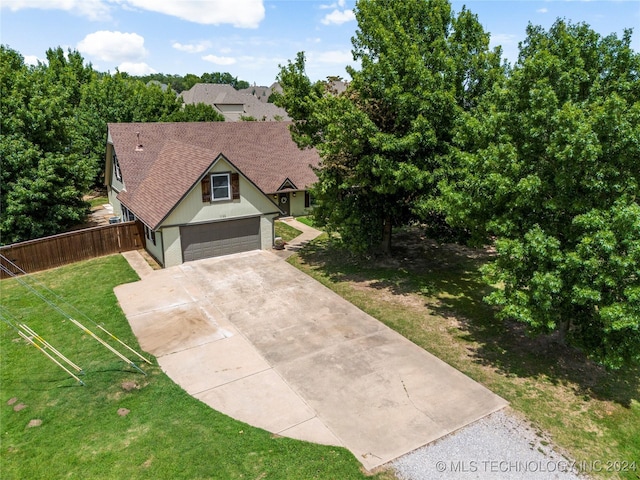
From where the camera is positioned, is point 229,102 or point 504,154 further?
point 229,102

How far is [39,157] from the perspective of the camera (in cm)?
2250

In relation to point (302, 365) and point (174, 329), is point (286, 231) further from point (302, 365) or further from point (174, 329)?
point (302, 365)

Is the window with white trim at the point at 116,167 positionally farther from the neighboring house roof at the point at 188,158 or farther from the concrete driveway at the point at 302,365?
the concrete driveway at the point at 302,365

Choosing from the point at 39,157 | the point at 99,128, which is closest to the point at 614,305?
the point at 39,157

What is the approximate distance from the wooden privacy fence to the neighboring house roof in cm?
156

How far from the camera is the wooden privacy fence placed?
62.6ft

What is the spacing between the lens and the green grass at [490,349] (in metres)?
10.0

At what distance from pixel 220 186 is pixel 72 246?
7562mm

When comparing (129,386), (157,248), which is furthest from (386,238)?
(129,386)

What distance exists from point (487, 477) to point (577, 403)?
389 centimetres

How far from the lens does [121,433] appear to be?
9789 millimetres

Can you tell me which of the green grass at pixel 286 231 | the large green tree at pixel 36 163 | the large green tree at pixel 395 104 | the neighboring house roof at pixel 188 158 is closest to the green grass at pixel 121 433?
the neighboring house roof at pixel 188 158

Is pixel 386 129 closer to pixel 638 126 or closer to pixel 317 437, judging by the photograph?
pixel 638 126

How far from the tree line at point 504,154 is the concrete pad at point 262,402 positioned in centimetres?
592
